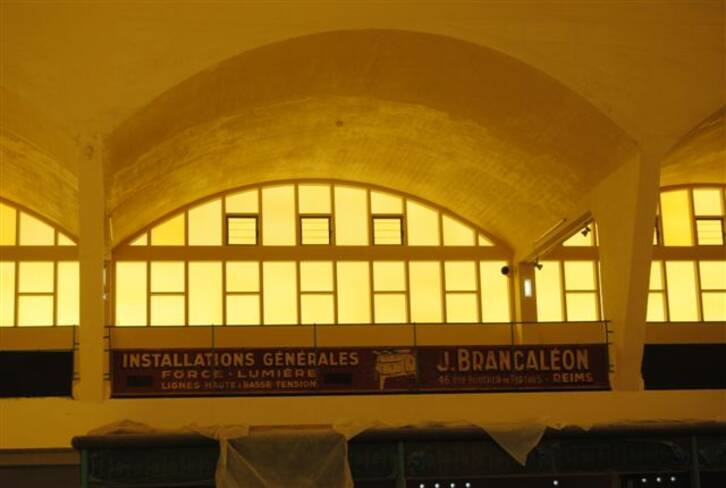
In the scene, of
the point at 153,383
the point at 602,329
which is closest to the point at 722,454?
the point at 153,383

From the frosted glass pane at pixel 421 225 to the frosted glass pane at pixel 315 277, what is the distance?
114 inches

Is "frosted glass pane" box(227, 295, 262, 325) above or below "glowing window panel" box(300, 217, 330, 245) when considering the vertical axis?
below

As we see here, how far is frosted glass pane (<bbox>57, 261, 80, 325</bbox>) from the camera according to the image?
31156 mm

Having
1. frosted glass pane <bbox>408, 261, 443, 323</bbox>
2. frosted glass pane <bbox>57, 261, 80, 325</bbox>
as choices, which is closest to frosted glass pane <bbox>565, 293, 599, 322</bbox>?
frosted glass pane <bbox>408, 261, 443, 323</bbox>

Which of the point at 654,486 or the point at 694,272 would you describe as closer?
the point at 654,486

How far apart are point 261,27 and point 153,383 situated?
311 inches

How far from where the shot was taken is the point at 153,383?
71.2 ft

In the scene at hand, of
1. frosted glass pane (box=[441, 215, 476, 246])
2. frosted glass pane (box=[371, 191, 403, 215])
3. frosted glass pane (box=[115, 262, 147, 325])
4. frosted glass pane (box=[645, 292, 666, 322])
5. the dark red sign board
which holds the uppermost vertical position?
frosted glass pane (box=[371, 191, 403, 215])

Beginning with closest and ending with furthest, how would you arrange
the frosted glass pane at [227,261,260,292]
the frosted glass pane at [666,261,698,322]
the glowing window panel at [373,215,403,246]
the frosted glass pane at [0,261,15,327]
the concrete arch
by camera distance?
the concrete arch < the frosted glass pane at [0,261,15,327] < the frosted glass pane at [227,261,260,292] < the glowing window panel at [373,215,403,246] < the frosted glass pane at [666,261,698,322]

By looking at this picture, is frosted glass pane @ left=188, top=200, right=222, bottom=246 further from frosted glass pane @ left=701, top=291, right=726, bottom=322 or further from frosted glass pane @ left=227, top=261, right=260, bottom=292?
frosted glass pane @ left=701, top=291, right=726, bottom=322

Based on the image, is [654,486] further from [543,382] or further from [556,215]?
[556,215]

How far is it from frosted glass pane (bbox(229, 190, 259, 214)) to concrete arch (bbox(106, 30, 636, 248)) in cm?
55

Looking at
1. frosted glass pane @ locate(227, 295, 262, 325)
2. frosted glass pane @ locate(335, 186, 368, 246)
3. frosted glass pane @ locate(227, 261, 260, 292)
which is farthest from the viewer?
frosted glass pane @ locate(335, 186, 368, 246)

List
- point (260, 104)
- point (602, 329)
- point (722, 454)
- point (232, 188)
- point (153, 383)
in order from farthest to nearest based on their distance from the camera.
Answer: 1. point (232, 188)
2. point (602, 329)
3. point (260, 104)
4. point (153, 383)
5. point (722, 454)
